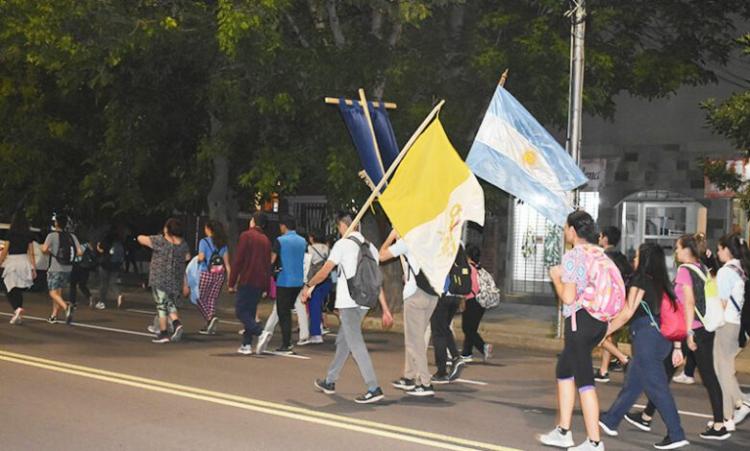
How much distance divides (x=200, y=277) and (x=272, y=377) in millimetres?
4191

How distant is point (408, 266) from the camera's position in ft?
34.2

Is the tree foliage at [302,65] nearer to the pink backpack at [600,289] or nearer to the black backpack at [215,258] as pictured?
the black backpack at [215,258]

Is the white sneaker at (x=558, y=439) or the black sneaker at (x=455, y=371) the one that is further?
the black sneaker at (x=455, y=371)

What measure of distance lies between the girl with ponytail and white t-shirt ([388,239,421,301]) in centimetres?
272

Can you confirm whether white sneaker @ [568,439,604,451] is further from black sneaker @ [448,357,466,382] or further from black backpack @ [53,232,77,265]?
black backpack @ [53,232,77,265]

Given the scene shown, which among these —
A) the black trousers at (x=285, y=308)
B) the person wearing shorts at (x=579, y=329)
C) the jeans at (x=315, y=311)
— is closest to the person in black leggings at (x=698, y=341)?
the person wearing shorts at (x=579, y=329)

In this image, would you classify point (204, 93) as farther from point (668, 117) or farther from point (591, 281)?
point (591, 281)

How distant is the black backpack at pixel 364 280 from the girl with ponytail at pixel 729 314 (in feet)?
9.91

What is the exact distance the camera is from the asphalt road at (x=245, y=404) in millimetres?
8000

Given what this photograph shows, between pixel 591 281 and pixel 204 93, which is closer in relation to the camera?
pixel 591 281

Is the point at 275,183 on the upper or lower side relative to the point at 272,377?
upper

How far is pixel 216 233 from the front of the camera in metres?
15.0

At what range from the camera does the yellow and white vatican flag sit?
31.4ft

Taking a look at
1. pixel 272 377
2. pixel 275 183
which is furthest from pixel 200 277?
pixel 275 183
